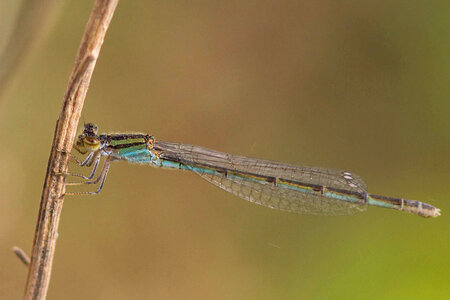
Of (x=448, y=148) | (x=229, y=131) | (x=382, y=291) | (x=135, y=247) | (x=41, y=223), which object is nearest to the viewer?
(x=41, y=223)

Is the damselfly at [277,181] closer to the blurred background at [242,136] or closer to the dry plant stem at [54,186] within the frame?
the blurred background at [242,136]

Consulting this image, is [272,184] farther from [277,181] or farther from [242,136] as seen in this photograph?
[242,136]

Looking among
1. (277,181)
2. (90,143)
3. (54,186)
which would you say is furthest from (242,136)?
(54,186)

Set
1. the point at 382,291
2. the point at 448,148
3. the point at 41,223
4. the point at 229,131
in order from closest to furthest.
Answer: the point at 41,223
the point at 382,291
the point at 448,148
the point at 229,131

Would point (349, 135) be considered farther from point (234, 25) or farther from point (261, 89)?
point (234, 25)

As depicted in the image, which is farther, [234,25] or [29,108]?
[234,25]

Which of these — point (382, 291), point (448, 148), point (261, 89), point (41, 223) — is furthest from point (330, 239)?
point (41, 223)
